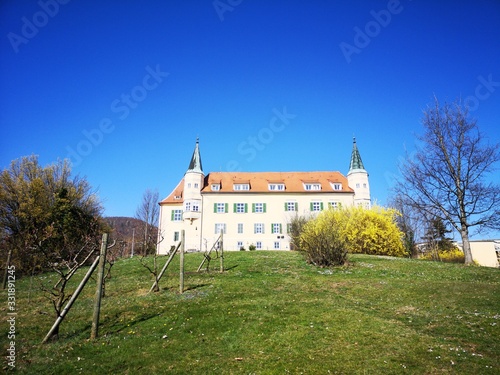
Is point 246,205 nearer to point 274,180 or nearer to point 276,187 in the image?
point 276,187

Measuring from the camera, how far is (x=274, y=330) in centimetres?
782

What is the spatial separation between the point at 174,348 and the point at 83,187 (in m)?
32.6

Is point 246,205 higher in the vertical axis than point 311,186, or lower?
lower

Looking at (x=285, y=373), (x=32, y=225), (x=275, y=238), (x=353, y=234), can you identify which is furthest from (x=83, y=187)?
(x=285, y=373)

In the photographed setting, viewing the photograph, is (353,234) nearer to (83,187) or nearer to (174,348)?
(174,348)

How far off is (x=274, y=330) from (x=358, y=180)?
44387 mm

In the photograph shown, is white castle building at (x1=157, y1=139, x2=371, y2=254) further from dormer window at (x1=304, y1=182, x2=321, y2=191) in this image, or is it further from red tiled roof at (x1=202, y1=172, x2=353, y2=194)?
red tiled roof at (x1=202, y1=172, x2=353, y2=194)

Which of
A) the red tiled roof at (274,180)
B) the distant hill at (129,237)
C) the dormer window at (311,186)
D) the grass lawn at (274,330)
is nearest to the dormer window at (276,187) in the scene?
the red tiled roof at (274,180)

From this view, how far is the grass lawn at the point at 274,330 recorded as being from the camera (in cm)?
607

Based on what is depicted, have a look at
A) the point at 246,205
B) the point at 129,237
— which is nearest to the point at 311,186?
the point at 246,205

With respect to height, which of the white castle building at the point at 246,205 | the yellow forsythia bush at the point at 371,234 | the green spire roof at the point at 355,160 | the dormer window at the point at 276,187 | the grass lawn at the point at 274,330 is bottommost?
the grass lawn at the point at 274,330

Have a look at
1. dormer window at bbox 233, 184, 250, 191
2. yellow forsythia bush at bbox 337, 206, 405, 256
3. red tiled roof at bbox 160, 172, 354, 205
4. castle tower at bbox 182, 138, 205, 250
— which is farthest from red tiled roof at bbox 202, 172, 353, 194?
yellow forsythia bush at bbox 337, 206, 405, 256

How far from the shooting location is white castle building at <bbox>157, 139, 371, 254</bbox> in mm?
46750

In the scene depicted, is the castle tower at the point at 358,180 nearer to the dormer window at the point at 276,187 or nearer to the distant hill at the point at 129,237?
the dormer window at the point at 276,187
